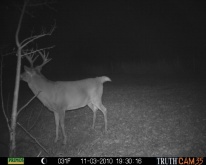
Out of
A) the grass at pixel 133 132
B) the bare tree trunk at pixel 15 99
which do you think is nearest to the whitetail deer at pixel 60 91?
the grass at pixel 133 132

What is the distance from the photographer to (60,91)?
22.2ft

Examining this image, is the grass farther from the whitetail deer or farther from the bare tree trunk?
the whitetail deer

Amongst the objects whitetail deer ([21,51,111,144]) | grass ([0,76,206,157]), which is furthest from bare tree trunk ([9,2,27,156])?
whitetail deer ([21,51,111,144])

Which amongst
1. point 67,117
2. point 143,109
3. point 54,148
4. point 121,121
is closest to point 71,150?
point 54,148

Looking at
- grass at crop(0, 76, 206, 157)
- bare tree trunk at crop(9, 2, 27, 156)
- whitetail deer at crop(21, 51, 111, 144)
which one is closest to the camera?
bare tree trunk at crop(9, 2, 27, 156)

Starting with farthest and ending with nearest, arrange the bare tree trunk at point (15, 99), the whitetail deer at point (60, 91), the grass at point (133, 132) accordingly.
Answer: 1. the whitetail deer at point (60, 91)
2. the grass at point (133, 132)
3. the bare tree trunk at point (15, 99)

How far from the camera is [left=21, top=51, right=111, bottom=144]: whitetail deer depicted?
21.3 ft

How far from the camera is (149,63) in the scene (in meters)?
32.8

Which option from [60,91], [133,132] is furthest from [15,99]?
[133,132]

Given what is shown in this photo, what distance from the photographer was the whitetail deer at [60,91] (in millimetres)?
6492

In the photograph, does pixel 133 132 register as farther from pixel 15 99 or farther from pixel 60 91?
pixel 15 99

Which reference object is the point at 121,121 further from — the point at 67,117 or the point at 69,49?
the point at 69,49

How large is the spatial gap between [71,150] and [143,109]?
13.4ft

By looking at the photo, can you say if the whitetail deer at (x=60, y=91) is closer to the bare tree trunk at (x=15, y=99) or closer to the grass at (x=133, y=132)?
the grass at (x=133, y=132)
